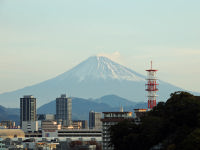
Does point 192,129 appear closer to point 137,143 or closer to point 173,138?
point 173,138

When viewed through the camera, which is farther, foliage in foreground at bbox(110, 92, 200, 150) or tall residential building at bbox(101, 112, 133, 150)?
tall residential building at bbox(101, 112, 133, 150)

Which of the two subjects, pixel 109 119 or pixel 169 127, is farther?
pixel 109 119

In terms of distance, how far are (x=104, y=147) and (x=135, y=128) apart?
5063cm

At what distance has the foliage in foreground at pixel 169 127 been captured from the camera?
11806cm

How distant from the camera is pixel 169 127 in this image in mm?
123062

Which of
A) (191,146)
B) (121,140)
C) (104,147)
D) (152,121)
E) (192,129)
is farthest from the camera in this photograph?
(104,147)

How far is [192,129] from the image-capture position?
117m

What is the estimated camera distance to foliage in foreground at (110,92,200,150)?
11806 centimetres

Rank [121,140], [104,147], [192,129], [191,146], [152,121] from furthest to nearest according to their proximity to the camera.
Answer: [104,147], [121,140], [152,121], [192,129], [191,146]

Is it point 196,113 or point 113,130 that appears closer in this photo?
point 196,113

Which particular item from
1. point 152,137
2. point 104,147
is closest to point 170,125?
point 152,137

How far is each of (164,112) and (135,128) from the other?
746cm

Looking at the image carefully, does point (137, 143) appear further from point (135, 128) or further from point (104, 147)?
point (104, 147)

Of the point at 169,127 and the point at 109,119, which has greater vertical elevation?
the point at 109,119
